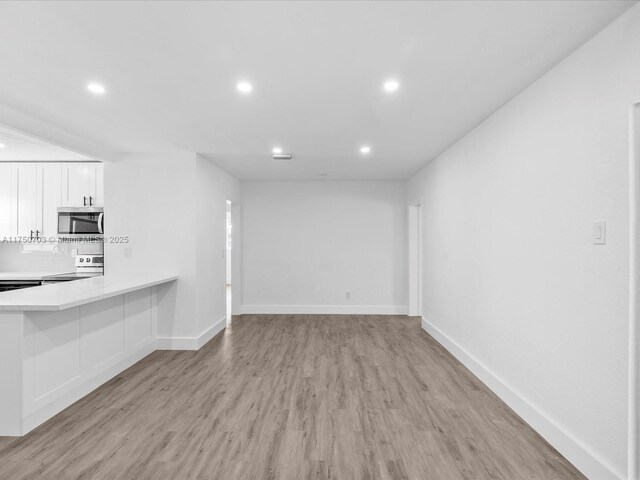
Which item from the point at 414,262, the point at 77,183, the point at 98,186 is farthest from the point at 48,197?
the point at 414,262

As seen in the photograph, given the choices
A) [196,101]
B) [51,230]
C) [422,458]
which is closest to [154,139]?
[196,101]

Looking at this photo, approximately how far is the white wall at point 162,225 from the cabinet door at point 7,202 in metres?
1.56

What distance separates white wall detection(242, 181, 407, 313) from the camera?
6.57 m

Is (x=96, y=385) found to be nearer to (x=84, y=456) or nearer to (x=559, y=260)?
(x=84, y=456)

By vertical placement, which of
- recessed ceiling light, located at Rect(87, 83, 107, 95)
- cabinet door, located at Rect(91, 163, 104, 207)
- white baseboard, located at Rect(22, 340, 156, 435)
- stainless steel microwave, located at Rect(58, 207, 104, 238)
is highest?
recessed ceiling light, located at Rect(87, 83, 107, 95)

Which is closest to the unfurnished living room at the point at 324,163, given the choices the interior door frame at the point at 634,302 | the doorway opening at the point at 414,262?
the interior door frame at the point at 634,302

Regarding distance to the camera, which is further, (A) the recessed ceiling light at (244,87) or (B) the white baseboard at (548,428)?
(A) the recessed ceiling light at (244,87)

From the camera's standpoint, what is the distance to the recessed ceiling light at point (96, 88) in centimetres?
258

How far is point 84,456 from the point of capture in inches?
85.8

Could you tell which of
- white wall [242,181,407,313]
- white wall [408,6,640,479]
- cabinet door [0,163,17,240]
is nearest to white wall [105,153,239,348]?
cabinet door [0,163,17,240]

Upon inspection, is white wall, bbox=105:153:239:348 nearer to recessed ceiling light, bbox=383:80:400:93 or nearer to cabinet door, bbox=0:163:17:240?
cabinet door, bbox=0:163:17:240

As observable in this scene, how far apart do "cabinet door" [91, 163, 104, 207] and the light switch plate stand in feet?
17.6

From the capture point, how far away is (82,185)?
15.6ft

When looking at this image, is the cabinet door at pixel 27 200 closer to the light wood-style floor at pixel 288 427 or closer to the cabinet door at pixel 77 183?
the cabinet door at pixel 77 183
